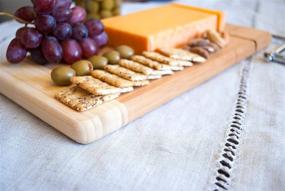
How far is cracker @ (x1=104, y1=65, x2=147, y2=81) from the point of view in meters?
0.46

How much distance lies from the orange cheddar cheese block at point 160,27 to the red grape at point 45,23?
0.15m

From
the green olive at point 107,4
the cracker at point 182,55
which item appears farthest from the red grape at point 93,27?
the green olive at point 107,4

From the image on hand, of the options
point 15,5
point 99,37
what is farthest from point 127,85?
point 15,5

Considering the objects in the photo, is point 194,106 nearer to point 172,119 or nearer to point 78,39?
point 172,119

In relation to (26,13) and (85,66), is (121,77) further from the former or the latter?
(26,13)

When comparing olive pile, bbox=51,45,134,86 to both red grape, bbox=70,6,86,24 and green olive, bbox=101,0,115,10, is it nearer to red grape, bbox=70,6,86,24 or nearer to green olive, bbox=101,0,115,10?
red grape, bbox=70,6,86,24

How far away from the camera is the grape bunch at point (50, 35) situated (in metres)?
0.49

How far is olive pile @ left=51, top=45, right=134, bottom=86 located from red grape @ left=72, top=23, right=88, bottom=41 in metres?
0.05

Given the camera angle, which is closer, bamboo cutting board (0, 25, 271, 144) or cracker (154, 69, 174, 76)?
bamboo cutting board (0, 25, 271, 144)

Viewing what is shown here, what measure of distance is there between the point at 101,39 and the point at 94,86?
194 millimetres

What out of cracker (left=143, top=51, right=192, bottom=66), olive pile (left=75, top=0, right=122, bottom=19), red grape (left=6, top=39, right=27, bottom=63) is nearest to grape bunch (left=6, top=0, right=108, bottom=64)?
red grape (left=6, top=39, right=27, bottom=63)

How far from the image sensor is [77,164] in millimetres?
346

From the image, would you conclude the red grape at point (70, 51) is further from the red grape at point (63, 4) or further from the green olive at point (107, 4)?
the green olive at point (107, 4)

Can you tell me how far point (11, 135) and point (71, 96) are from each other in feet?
0.29
